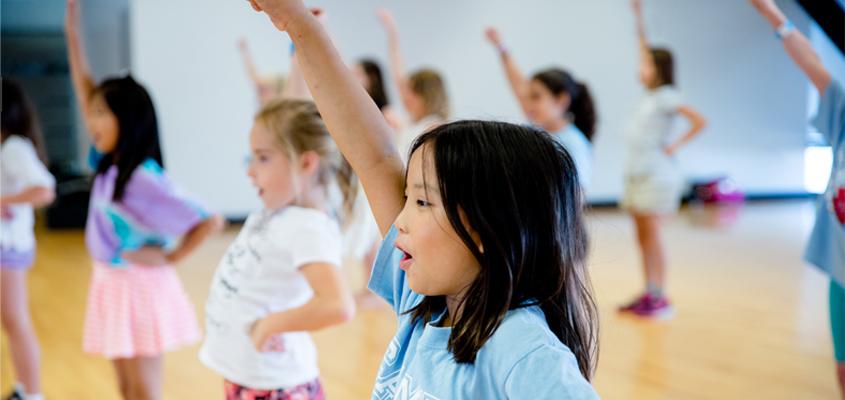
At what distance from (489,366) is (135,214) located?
5.27ft

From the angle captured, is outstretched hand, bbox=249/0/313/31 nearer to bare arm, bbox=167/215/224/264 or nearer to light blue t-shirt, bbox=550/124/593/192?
bare arm, bbox=167/215/224/264

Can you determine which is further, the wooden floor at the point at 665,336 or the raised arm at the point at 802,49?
the wooden floor at the point at 665,336

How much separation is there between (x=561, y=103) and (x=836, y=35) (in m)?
2.28

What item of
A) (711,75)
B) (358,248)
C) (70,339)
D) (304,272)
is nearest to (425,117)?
(358,248)

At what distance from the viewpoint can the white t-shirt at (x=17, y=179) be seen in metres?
2.68

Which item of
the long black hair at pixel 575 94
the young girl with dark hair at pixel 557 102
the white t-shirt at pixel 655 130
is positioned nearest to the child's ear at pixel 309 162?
the young girl with dark hair at pixel 557 102

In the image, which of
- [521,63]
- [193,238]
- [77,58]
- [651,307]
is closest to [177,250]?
[193,238]

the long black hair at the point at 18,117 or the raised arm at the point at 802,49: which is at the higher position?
the raised arm at the point at 802,49

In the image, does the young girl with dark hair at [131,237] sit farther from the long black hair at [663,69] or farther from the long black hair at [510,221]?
the long black hair at [663,69]

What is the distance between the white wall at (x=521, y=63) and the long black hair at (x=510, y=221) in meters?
5.16

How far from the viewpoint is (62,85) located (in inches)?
405

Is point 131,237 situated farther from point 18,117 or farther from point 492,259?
point 492,259

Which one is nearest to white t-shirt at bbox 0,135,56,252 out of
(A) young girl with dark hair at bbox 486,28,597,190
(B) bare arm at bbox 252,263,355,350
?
(B) bare arm at bbox 252,263,355,350

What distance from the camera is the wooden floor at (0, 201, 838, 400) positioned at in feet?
10.0
